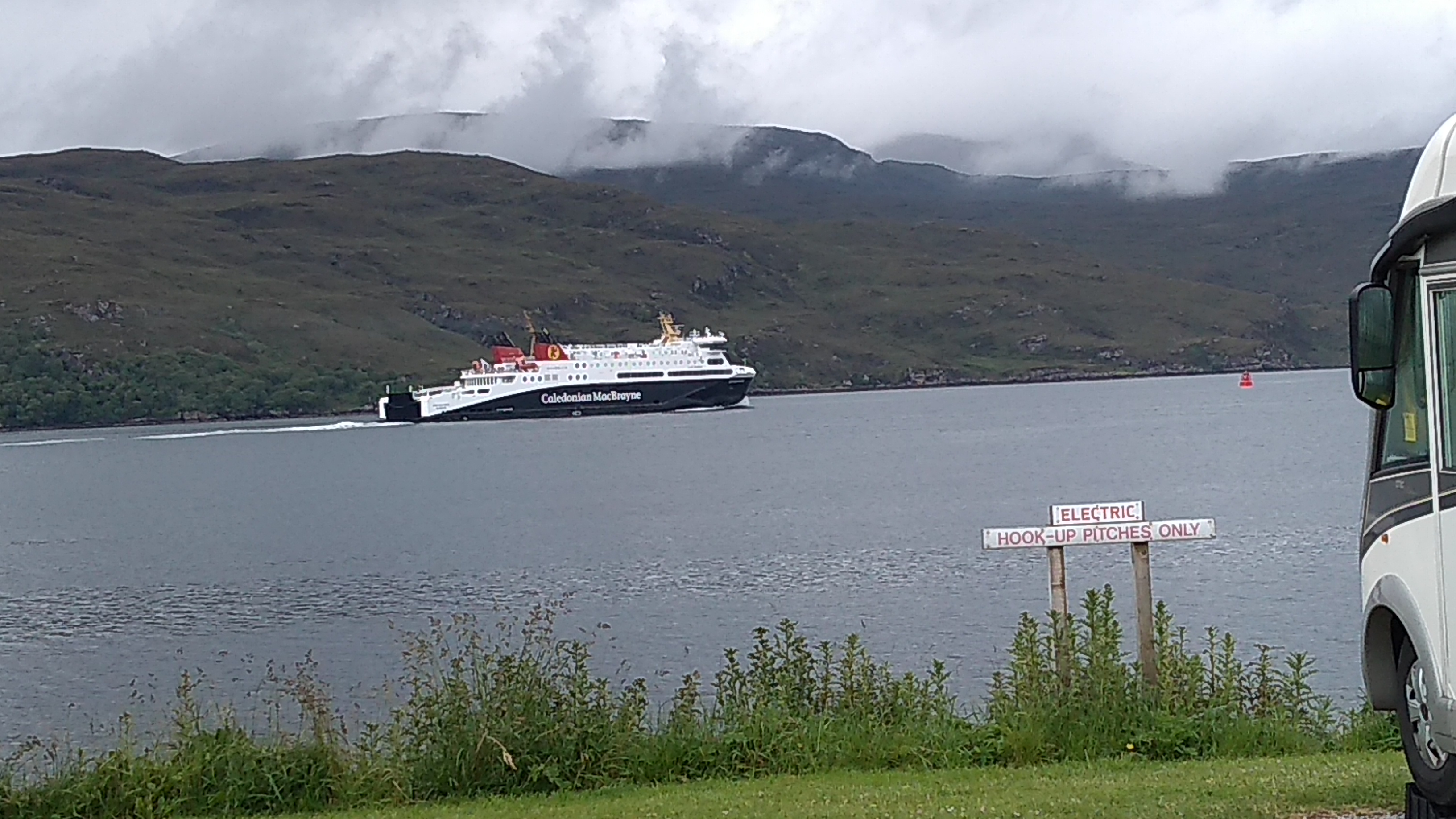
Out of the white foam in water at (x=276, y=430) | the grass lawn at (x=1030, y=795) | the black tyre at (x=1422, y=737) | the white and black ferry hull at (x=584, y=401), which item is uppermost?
the white and black ferry hull at (x=584, y=401)

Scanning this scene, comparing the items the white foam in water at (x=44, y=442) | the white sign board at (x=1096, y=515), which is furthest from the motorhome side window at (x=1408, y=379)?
the white foam in water at (x=44, y=442)

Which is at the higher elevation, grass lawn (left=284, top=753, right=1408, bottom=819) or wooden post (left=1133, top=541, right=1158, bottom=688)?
wooden post (left=1133, top=541, right=1158, bottom=688)

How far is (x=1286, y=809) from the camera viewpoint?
7.06 m

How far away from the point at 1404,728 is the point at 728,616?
18675mm

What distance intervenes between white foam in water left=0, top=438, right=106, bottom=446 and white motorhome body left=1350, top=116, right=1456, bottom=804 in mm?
117038

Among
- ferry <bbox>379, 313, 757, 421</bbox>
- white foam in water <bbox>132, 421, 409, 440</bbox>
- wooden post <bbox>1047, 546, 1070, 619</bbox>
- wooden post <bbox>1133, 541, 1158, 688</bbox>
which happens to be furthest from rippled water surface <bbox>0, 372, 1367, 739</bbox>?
ferry <bbox>379, 313, 757, 421</bbox>

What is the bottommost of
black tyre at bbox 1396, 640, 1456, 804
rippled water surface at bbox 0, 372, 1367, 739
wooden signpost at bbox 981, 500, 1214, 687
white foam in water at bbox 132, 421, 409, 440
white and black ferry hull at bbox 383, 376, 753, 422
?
rippled water surface at bbox 0, 372, 1367, 739

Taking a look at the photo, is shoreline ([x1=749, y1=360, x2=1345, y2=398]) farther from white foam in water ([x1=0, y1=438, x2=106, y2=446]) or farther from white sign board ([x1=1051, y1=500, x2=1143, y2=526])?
white sign board ([x1=1051, y1=500, x2=1143, y2=526])

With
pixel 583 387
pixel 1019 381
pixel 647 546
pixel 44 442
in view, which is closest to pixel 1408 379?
pixel 647 546

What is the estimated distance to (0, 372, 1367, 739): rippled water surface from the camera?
22.4 meters

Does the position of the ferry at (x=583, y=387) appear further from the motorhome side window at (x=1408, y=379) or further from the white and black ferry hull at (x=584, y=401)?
the motorhome side window at (x=1408, y=379)

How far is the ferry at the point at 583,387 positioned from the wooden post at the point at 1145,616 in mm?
106250

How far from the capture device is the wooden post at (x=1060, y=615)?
966 centimetres

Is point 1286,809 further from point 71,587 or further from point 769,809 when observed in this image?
point 71,587
